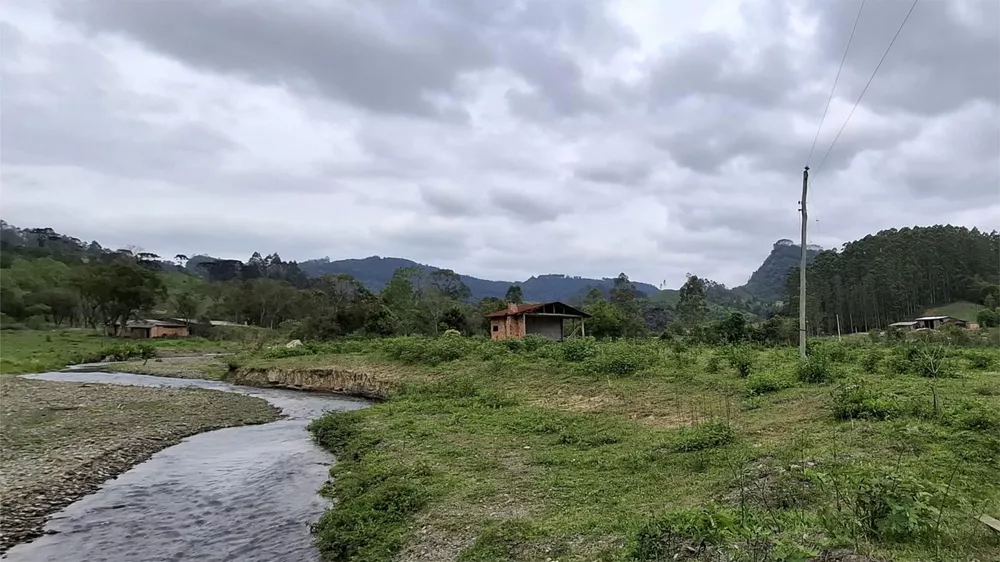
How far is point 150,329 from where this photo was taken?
82.2 metres

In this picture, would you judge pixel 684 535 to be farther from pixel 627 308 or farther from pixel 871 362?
pixel 627 308

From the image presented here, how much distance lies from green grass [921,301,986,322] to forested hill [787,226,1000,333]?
3.77ft

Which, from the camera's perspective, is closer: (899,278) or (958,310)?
(899,278)

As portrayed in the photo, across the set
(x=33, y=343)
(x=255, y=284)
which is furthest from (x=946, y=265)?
(x=33, y=343)

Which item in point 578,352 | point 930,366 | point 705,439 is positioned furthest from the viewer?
point 578,352

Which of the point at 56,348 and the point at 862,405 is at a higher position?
the point at 862,405

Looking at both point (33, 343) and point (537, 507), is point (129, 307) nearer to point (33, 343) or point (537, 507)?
point (33, 343)

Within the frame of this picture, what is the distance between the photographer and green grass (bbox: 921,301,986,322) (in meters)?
77.8

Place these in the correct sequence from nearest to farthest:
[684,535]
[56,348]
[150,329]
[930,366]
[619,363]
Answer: [684,535]
[930,366]
[619,363]
[56,348]
[150,329]

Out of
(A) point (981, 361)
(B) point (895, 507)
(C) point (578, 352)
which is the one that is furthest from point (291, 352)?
(B) point (895, 507)

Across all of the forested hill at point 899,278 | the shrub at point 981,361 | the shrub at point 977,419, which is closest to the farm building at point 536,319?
the shrub at point 981,361

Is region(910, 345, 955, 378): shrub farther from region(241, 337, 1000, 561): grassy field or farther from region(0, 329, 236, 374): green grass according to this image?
region(0, 329, 236, 374): green grass

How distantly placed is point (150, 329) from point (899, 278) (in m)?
101

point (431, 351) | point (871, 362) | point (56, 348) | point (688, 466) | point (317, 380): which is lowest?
point (317, 380)
